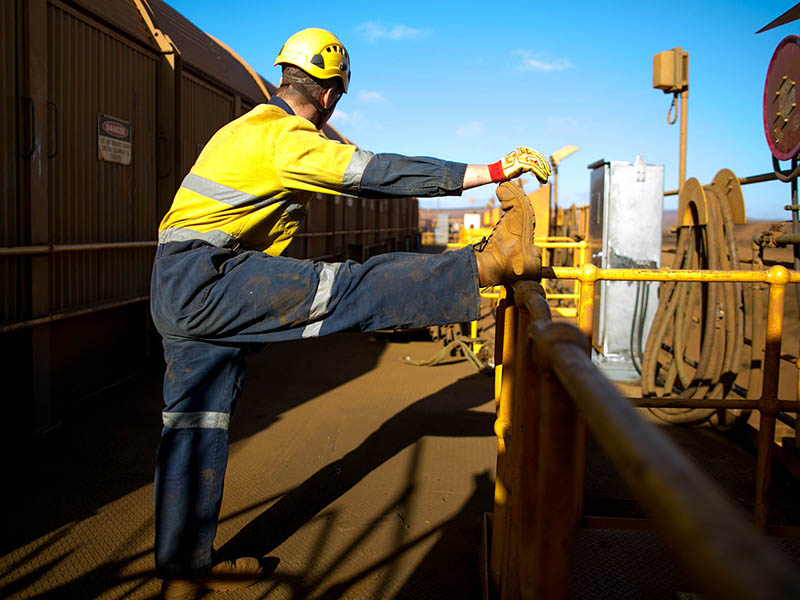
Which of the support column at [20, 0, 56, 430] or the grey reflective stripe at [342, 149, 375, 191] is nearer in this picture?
the grey reflective stripe at [342, 149, 375, 191]

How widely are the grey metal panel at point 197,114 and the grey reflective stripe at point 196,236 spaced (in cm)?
377

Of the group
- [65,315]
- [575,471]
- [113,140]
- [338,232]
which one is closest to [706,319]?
[575,471]

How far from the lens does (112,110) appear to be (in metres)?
4.77

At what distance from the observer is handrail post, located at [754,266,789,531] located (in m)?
2.52

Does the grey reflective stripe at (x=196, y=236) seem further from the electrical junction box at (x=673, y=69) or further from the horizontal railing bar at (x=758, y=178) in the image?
the electrical junction box at (x=673, y=69)

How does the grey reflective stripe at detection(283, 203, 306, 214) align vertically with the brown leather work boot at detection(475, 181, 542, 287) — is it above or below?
above

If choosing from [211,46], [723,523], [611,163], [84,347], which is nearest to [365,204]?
[211,46]

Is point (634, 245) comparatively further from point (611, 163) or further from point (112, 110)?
point (112, 110)

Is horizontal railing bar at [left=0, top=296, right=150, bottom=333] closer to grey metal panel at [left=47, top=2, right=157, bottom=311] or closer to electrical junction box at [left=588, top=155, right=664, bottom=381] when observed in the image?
grey metal panel at [left=47, top=2, right=157, bottom=311]

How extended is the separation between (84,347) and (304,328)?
323 cm

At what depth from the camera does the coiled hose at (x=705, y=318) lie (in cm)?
404

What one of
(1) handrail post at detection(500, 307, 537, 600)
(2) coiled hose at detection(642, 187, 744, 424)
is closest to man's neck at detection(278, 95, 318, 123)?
(1) handrail post at detection(500, 307, 537, 600)

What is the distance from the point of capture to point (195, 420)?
2250mm

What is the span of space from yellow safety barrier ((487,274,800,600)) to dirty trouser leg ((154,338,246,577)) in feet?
3.43
